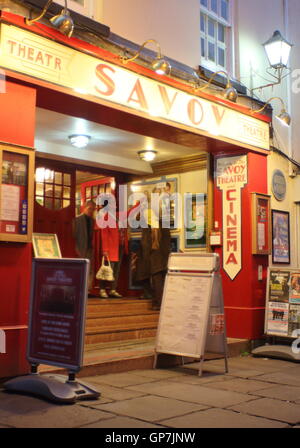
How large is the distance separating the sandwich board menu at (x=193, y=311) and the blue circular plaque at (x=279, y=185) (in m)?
3.35

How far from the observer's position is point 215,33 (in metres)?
9.54

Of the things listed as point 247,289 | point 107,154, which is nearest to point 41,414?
point 247,289

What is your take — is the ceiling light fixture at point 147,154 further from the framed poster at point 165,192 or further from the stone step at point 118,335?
the stone step at point 118,335

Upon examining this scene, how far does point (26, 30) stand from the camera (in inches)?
227

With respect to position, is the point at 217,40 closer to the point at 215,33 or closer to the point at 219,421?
the point at 215,33

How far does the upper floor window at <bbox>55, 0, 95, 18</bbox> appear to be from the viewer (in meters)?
6.86

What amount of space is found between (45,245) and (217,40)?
479 cm

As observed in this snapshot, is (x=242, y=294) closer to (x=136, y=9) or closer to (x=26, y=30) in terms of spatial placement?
(x=136, y=9)

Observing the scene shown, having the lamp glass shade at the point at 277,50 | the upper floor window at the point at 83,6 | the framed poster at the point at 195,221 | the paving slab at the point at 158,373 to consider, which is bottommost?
the paving slab at the point at 158,373

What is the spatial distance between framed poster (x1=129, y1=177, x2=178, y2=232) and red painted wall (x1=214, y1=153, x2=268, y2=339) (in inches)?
78.0

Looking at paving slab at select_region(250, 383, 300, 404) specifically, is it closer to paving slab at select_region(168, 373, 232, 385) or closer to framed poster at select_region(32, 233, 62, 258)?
paving slab at select_region(168, 373, 232, 385)

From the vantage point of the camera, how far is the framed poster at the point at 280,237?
9.49 meters

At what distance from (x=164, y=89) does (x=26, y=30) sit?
2351mm

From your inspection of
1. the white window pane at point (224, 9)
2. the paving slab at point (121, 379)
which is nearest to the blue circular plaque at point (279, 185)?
the white window pane at point (224, 9)
